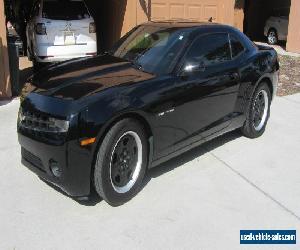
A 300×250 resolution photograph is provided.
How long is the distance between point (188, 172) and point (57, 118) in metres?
1.88

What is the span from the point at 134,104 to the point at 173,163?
55.7 inches

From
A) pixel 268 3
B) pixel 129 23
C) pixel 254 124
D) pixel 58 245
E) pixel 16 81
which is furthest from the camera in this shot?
pixel 268 3

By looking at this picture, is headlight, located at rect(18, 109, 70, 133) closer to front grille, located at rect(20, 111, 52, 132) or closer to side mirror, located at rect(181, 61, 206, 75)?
front grille, located at rect(20, 111, 52, 132)

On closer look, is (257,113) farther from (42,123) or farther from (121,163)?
(42,123)

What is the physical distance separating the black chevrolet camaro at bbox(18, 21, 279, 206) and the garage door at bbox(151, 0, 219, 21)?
17.7 feet

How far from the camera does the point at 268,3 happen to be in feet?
65.2

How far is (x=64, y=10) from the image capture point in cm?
984

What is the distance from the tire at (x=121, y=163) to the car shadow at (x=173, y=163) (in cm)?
24

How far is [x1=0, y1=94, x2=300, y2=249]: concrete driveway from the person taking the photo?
11.6 ft

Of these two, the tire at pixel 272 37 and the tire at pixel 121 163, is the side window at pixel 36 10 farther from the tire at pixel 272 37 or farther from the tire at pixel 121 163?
the tire at pixel 272 37

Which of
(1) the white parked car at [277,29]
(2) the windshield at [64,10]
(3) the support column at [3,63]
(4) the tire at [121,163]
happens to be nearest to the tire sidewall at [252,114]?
(4) the tire at [121,163]

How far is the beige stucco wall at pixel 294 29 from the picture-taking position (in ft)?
47.8

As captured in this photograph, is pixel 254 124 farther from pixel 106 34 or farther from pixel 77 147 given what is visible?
pixel 106 34

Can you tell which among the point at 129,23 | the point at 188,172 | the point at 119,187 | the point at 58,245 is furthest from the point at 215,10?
the point at 58,245
